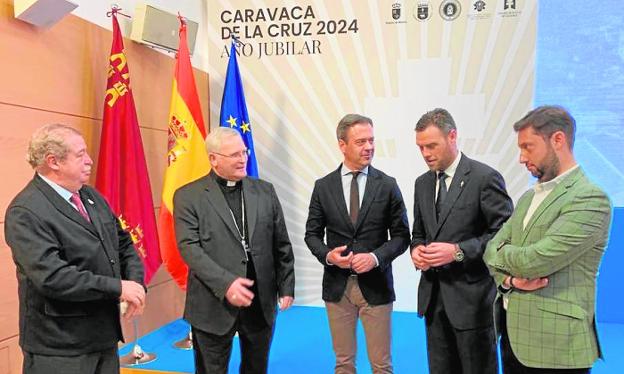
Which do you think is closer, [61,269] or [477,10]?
[61,269]

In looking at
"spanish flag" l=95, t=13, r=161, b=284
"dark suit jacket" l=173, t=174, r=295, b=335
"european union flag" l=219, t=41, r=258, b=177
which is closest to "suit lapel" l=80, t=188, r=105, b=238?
"dark suit jacket" l=173, t=174, r=295, b=335

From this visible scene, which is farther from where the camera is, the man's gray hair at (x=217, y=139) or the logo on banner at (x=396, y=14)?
the logo on banner at (x=396, y=14)

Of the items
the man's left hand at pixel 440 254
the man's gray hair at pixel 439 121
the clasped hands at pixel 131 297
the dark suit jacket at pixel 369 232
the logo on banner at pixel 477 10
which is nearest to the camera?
the clasped hands at pixel 131 297

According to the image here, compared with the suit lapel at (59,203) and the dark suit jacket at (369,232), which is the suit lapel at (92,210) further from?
the dark suit jacket at (369,232)

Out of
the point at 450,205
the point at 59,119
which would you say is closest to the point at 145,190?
the point at 59,119

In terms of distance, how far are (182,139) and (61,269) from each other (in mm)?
2152

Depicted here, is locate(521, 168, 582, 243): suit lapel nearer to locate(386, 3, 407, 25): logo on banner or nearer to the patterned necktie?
the patterned necktie

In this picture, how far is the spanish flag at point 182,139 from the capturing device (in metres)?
3.65

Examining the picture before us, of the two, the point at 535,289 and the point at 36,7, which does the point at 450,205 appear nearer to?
the point at 535,289

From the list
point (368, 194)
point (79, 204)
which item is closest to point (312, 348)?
point (368, 194)

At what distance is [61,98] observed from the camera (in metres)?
3.09

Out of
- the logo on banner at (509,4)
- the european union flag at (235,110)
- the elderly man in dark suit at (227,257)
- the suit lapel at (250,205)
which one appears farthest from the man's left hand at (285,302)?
the logo on banner at (509,4)

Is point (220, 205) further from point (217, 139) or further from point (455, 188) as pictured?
point (455, 188)

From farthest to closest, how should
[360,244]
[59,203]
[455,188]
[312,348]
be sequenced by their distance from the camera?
[312,348] → [360,244] → [455,188] → [59,203]
